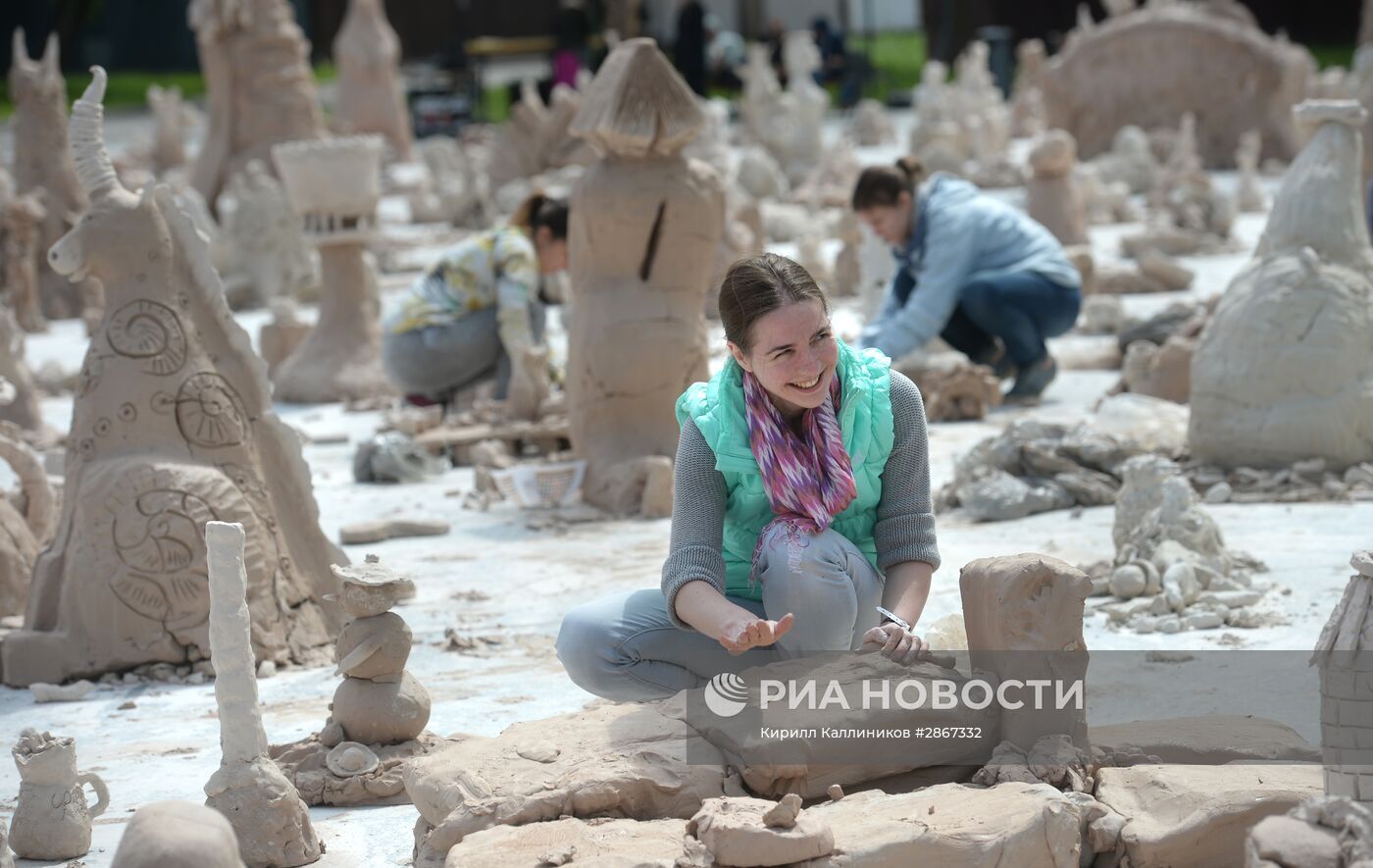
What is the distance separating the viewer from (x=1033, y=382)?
8938 millimetres

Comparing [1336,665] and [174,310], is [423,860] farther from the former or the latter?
[174,310]

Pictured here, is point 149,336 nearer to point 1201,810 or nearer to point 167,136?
point 1201,810

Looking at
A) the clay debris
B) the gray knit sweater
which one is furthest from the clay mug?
the clay debris

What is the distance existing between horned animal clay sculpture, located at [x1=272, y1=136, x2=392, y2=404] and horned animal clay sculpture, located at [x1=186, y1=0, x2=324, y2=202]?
7.76 metres

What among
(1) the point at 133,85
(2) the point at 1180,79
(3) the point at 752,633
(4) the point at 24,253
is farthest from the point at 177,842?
(1) the point at 133,85

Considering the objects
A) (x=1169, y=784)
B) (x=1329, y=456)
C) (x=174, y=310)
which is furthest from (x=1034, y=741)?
(x=1329, y=456)

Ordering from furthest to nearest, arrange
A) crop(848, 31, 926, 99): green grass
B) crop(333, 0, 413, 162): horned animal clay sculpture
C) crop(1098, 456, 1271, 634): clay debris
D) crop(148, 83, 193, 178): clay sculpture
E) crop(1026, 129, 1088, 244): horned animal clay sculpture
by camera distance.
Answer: crop(848, 31, 926, 99): green grass
crop(333, 0, 413, 162): horned animal clay sculpture
crop(148, 83, 193, 178): clay sculpture
crop(1026, 129, 1088, 244): horned animal clay sculpture
crop(1098, 456, 1271, 634): clay debris

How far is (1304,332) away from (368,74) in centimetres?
1715

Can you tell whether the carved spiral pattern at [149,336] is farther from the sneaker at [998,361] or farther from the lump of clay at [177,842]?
the sneaker at [998,361]

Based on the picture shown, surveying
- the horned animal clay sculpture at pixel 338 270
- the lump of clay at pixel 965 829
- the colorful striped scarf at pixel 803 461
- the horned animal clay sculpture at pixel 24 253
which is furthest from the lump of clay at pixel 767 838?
the horned animal clay sculpture at pixel 24 253

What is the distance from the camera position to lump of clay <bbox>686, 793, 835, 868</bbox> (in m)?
3.03

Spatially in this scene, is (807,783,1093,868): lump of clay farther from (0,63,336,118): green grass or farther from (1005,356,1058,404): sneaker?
(0,63,336,118): green grass

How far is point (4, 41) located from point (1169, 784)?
34892 mm

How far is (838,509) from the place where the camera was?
3766 mm
